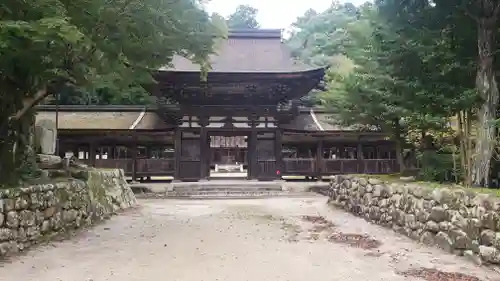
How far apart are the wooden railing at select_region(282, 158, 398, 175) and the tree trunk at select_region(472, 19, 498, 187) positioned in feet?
48.4

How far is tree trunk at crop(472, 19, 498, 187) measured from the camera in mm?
7730

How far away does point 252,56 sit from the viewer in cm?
2494

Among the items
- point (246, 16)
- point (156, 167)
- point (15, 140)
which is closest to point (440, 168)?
point (15, 140)

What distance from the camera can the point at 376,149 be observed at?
78.6ft

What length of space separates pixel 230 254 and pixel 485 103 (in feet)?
17.5

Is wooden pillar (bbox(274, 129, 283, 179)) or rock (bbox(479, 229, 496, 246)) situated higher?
wooden pillar (bbox(274, 129, 283, 179))

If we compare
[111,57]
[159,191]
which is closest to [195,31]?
[111,57]

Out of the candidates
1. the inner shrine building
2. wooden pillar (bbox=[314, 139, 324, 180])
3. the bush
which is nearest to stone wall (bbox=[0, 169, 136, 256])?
the bush

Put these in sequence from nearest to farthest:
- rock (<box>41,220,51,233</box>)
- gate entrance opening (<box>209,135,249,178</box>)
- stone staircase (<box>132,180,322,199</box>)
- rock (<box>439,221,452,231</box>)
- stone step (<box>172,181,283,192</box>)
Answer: rock (<box>439,221,452,231</box>) < rock (<box>41,220,51,233</box>) < stone staircase (<box>132,180,322,199</box>) < stone step (<box>172,181,283,192</box>) < gate entrance opening (<box>209,135,249,178</box>)

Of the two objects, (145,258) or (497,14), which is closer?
(145,258)

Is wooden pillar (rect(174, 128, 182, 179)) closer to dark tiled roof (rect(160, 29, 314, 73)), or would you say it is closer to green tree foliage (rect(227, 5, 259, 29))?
dark tiled roof (rect(160, 29, 314, 73))

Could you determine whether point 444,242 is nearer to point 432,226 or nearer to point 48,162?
point 432,226

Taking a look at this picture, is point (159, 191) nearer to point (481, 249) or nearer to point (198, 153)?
point (198, 153)

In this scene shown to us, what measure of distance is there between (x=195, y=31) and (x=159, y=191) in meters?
12.0
